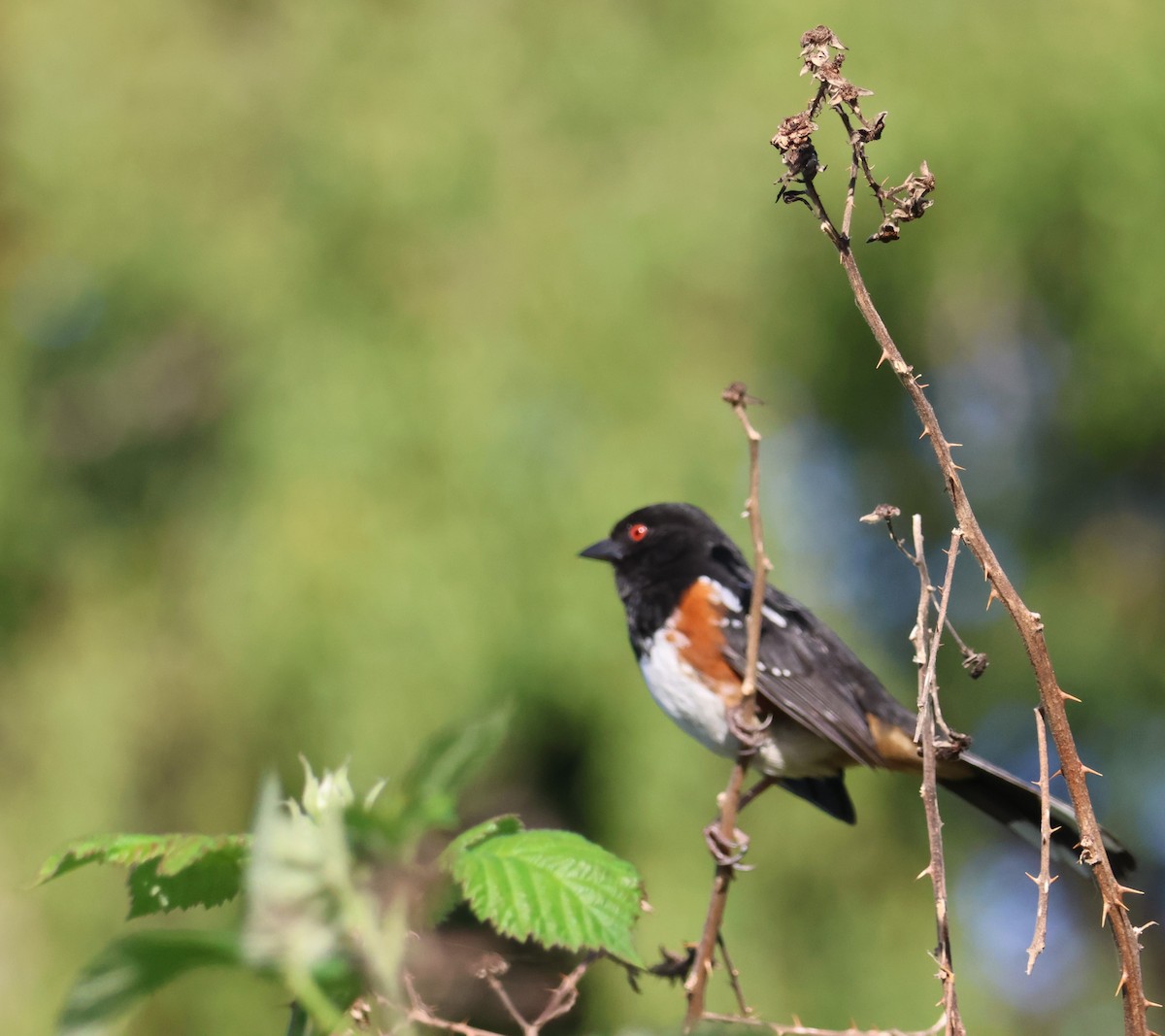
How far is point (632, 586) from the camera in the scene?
2.60 meters

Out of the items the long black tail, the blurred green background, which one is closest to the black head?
the long black tail

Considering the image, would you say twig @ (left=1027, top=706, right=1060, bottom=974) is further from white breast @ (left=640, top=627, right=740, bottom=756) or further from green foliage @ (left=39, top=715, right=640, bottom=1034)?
white breast @ (left=640, top=627, right=740, bottom=756)

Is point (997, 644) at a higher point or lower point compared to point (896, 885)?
higher

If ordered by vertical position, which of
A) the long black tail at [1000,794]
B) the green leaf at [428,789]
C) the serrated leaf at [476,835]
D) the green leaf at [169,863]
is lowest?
the long black tail at [1000,794]

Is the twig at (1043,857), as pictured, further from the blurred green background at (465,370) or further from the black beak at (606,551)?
the blurred green background at (465,370)

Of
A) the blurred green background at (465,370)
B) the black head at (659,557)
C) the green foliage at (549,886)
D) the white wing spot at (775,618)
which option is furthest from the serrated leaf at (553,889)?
the blurred green background at (465,370)

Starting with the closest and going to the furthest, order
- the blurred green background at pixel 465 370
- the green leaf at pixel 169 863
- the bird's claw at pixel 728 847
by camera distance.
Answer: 1. the green leaf at pixel 169 863
2. the bird's claw at pixel 728 847
3. the blurred green background at pixel 465 370

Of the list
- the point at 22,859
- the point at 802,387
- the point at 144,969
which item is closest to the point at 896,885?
the point at 802,387

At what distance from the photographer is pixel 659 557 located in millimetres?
2615

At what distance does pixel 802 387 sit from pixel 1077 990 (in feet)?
11.2

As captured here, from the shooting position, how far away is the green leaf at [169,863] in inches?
33.2

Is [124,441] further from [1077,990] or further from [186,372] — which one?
[1077,990]

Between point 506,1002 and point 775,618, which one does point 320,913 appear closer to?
point 506,1002

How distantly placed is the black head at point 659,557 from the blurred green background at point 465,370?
1308mm
